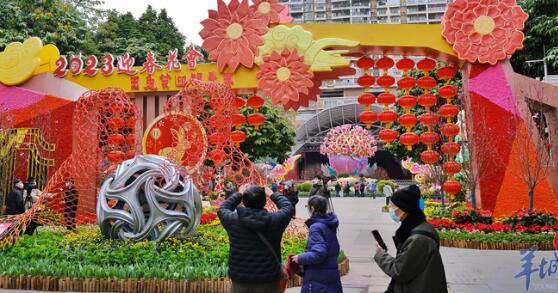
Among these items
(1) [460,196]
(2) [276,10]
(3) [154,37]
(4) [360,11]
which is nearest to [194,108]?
(2) [276,10]

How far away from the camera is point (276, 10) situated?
11.4 meters

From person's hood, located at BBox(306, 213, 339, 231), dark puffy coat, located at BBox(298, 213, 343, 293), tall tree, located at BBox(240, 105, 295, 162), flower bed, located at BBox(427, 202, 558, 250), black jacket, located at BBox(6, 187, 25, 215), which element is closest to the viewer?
dark puffy coat, located at BBox(298, 213, 343, 293)

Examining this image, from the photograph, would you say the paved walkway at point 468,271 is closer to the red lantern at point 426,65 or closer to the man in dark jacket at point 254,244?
the man in dark jacket at point 254,244

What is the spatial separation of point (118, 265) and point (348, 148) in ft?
106

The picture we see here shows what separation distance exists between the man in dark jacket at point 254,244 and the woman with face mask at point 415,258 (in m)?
0.89

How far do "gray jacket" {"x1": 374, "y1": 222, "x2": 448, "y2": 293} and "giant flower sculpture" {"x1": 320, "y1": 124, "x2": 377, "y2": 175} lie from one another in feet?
115

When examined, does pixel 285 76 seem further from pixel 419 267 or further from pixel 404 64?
pixel 419 267

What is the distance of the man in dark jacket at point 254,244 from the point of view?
143 inches

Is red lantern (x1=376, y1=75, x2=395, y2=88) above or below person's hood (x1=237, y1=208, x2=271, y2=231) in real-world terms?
above

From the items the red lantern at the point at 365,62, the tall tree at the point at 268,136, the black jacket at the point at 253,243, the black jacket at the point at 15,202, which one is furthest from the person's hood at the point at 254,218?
the tall tree at the point at 268,136

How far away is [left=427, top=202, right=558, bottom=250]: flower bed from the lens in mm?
10047

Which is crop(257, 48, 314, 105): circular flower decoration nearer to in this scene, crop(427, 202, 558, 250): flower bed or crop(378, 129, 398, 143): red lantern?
crop(378, 129, 398, 143): red lantern

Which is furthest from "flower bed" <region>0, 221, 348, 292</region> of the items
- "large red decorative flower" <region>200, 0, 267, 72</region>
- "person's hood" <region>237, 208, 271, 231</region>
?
"large red decorative flower" <region>200, 0, 267, 72</region>

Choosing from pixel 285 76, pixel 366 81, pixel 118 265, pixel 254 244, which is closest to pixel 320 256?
pixel 254 244
